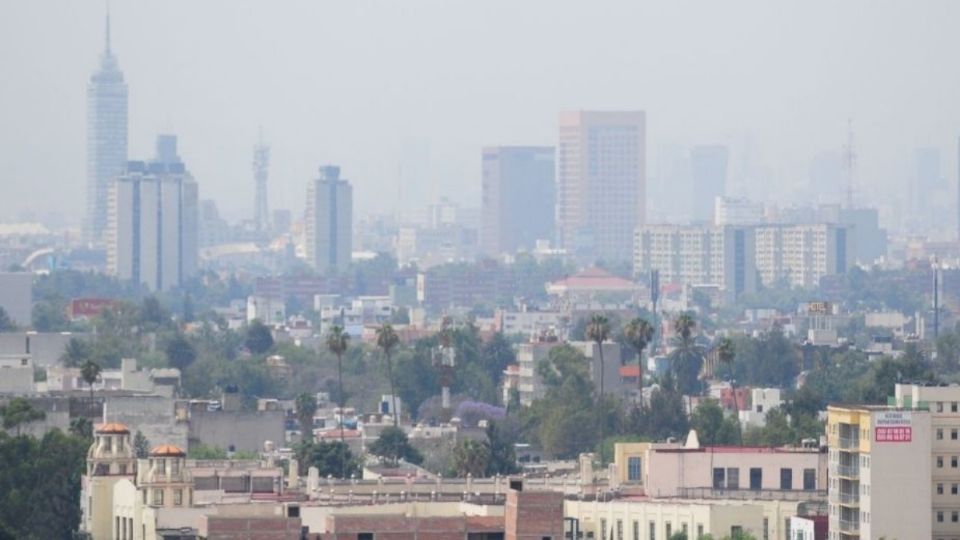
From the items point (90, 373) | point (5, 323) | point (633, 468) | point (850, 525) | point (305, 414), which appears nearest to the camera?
point (850, 525)

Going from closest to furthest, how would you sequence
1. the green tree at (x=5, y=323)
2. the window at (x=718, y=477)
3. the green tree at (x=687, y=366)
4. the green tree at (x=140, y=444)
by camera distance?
the window at (x=718, y=477), the green tree at (x=140, y=444), the green tree at (x=687, y=366), the green tree at (x=5, y=323)

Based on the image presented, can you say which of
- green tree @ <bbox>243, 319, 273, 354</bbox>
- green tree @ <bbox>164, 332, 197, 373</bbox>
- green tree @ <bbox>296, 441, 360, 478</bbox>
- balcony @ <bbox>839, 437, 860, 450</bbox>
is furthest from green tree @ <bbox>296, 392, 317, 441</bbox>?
green tree @ <bbox>243, 319, 273, 354</bbox>

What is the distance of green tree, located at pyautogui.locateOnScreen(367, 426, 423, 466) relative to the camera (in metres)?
89.7


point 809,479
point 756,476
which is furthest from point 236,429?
point 809,479

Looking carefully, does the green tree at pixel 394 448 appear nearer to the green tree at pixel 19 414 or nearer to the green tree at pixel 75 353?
the green tree at pixel 19 414

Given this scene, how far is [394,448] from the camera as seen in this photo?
90688mm

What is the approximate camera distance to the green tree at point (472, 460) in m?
79.6

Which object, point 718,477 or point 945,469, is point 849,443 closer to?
point 945,469

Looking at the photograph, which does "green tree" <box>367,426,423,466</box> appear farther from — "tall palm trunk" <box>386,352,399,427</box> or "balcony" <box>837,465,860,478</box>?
"balcony" <box>837,465,860,478</box>

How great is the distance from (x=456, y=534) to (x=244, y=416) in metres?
35.3

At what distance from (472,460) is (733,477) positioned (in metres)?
11.9

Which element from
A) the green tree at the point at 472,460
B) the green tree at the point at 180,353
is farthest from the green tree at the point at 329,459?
the green tree at the point at 180,353

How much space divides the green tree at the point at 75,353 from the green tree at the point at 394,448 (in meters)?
21.5

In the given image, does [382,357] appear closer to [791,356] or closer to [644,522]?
[791,356]
